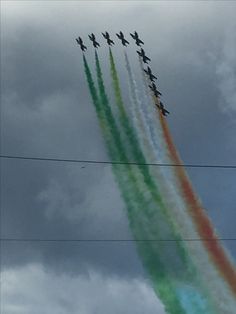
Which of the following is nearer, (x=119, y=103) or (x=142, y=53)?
(x=119, y=103)

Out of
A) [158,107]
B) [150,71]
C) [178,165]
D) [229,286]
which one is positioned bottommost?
[229,286]

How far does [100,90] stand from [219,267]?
2490 centimetres

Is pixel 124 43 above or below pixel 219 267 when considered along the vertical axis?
above

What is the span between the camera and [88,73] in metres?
97.6

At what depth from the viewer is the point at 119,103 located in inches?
3826

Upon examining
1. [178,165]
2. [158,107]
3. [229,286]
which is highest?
[158,107]

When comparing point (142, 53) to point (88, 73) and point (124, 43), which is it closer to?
point (124, 43)

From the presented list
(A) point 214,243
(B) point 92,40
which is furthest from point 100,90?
(A) point 214,243

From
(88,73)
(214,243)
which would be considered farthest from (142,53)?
(214,243)

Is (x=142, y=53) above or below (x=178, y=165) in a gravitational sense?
above

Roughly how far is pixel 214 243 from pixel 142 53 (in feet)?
79.8

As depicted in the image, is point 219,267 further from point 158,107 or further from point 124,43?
point 124,43

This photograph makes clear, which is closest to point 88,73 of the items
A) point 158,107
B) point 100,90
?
point 100,90

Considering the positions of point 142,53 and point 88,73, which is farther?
point 142,53
